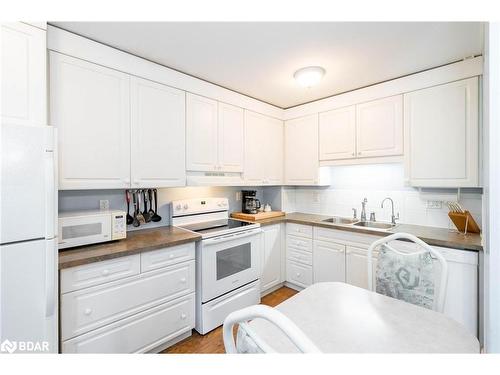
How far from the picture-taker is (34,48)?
4.48ft

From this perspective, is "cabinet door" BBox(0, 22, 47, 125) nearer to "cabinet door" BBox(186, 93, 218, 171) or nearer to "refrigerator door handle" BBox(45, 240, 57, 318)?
"refrigerator door handle" BBox(45, 240, 57, 318)

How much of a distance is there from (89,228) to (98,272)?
33cm

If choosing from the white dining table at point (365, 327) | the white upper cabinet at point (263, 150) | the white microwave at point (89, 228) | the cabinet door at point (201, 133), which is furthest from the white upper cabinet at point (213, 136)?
the white dining table at point (365, 327)

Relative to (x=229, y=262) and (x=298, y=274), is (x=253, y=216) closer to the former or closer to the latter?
(x=229, y=262)

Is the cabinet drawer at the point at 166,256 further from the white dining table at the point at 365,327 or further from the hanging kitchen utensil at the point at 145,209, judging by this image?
the white dining table at the point at 365,327

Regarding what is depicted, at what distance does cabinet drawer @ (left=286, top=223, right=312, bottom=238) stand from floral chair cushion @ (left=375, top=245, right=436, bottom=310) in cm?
131

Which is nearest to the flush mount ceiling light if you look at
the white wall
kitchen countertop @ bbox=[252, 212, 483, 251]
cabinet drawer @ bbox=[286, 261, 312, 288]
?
the white wall

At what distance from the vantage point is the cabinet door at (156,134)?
1.95 m

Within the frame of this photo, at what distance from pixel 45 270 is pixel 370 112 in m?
2.88

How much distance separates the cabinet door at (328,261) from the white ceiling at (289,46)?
1697mm

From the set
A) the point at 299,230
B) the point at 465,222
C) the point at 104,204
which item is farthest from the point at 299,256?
the point at 104,204

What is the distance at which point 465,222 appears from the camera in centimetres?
207
